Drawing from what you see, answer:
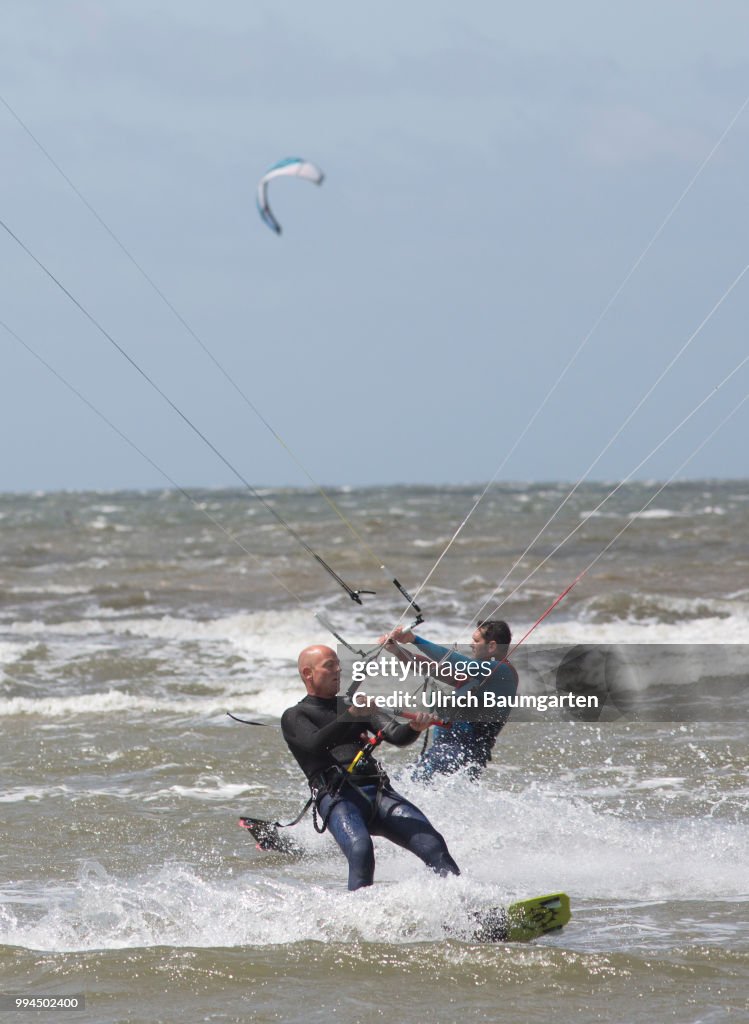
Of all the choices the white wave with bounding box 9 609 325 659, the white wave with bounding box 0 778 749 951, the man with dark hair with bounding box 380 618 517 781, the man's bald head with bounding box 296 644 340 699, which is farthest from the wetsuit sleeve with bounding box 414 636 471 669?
the white wave with bounding box 9 609 325 659

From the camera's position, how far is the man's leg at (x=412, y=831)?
606 cm

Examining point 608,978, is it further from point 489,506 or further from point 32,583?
point 489,506

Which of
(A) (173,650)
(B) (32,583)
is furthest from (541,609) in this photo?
(B) (32,583)

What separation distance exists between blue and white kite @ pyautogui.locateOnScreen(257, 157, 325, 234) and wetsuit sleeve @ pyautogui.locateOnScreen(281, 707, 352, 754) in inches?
161

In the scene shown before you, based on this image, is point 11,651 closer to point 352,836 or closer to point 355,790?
point 355,790

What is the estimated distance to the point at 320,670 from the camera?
252 inches

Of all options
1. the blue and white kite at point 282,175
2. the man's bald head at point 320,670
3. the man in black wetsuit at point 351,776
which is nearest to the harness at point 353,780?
the man in black wetsuit at point 351,776

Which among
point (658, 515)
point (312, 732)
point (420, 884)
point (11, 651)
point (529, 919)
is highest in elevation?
point (658, 515)

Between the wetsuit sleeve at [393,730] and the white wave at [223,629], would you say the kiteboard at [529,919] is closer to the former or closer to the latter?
the wetsuit sleeve at [393,730]

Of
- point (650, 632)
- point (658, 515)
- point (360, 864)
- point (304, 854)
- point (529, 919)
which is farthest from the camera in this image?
point (658, 515)

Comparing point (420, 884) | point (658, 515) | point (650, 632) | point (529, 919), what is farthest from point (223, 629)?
point (658, 515)

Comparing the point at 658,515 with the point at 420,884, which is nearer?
the point at 420,884

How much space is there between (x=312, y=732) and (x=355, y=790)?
368 mm

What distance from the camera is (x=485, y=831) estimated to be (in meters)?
8.24
